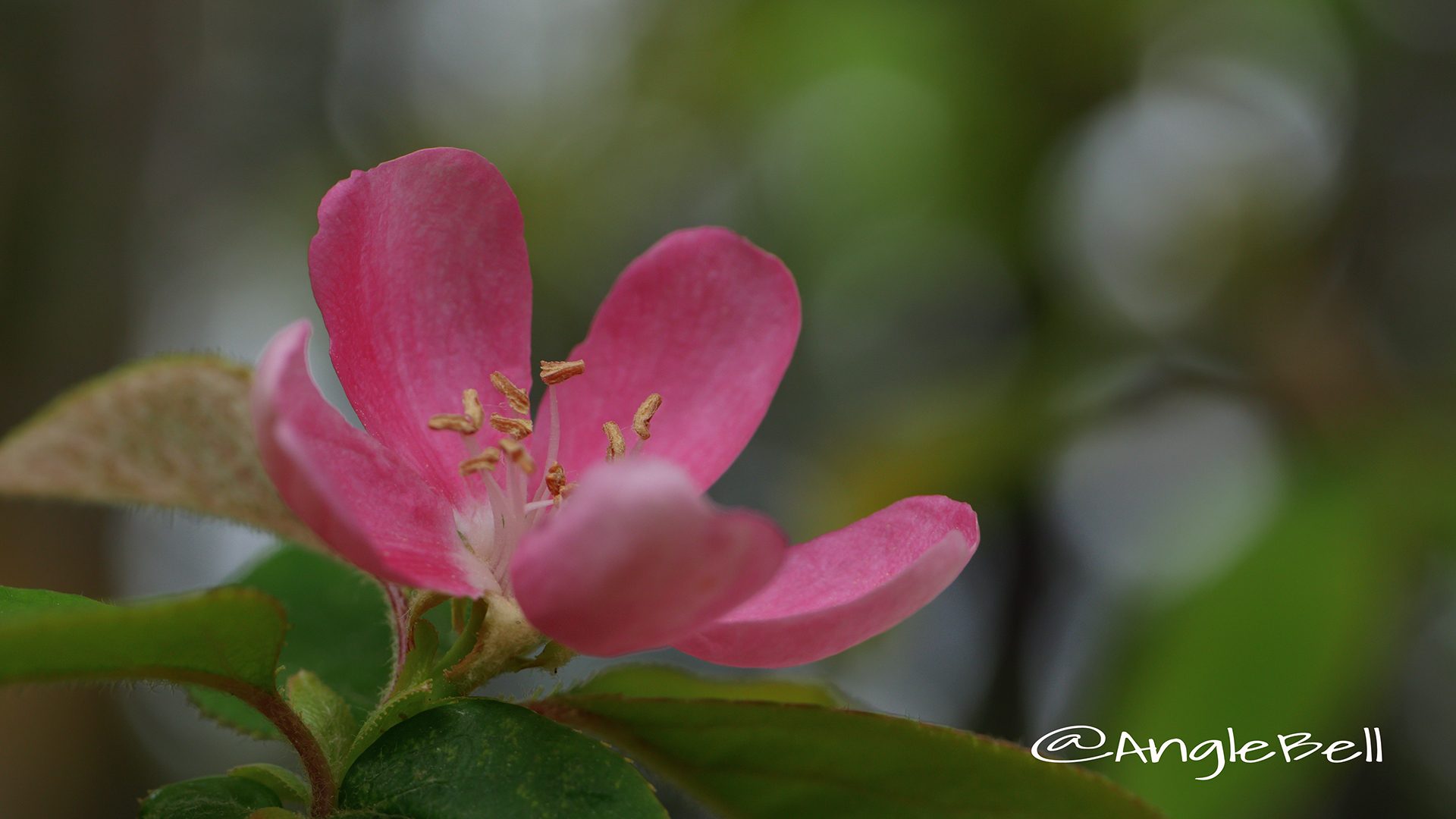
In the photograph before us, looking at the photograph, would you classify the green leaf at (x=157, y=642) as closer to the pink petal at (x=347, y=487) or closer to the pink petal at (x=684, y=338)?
the pink petal at (x=347, y=487)

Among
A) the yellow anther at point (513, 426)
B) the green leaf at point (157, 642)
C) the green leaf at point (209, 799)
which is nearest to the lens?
the green leaf at point (157, 642)

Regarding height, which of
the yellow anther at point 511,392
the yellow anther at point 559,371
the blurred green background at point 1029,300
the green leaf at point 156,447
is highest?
the green leaf at point 156,447

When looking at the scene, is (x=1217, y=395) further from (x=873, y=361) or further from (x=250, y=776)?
(x=250, y=776)

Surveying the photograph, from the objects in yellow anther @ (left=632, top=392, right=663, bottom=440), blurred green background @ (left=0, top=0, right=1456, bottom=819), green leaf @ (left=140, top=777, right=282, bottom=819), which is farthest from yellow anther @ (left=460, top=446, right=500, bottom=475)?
blurred green background @ (left=0, top=0, right=1456, bottom=819)

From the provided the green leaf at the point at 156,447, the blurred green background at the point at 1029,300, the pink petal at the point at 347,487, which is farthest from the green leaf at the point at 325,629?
the blurred green background at the point at 1029,300

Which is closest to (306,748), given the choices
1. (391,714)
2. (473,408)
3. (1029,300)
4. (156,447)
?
(391,714)
